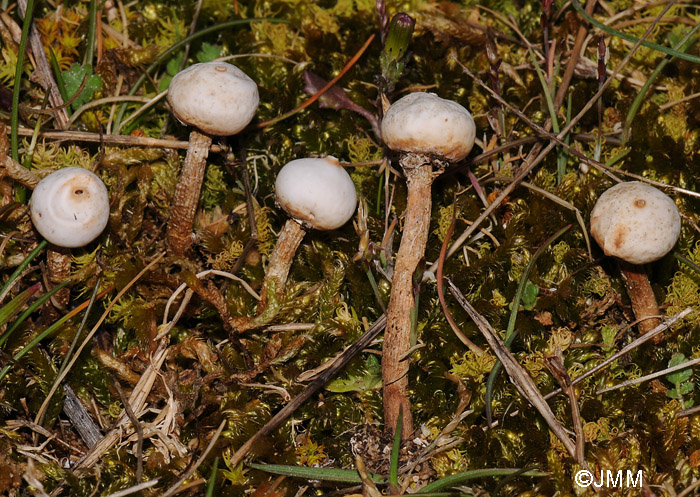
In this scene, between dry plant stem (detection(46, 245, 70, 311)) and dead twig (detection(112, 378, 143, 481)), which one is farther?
dry plant stem (detection(46, 245, 70, 311))

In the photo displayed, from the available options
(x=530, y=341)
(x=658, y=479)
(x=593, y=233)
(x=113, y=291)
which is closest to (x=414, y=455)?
(x=530, y=341)

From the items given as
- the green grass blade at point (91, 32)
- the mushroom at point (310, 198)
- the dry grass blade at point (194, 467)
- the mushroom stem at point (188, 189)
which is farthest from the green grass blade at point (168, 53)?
the dry grass blade at point (194, 467)

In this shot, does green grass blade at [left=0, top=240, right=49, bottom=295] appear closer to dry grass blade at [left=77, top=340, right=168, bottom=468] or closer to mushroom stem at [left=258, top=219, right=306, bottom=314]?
dry grass blade at [left=77, top=340, right=168, bottom=468]

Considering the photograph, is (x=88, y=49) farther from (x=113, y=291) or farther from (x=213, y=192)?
(x=113, y=291)

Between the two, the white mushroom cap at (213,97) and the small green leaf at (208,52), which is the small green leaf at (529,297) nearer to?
the white mushroom cap at (213,97)

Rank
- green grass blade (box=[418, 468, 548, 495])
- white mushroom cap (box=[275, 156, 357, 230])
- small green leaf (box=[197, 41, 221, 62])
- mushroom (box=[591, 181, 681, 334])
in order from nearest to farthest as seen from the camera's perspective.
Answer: green grass blade (box=[418, 468, 548, 495])
mushroom (box=[591, 181, 681, 334])
white mushroom cap (box=[275, 156, 357, 230])
small green leaf (box=[197, 41, 221, 62])

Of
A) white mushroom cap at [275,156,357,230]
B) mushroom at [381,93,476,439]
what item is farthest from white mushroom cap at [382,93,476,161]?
white mushroom cap at [275,156,357,230]
